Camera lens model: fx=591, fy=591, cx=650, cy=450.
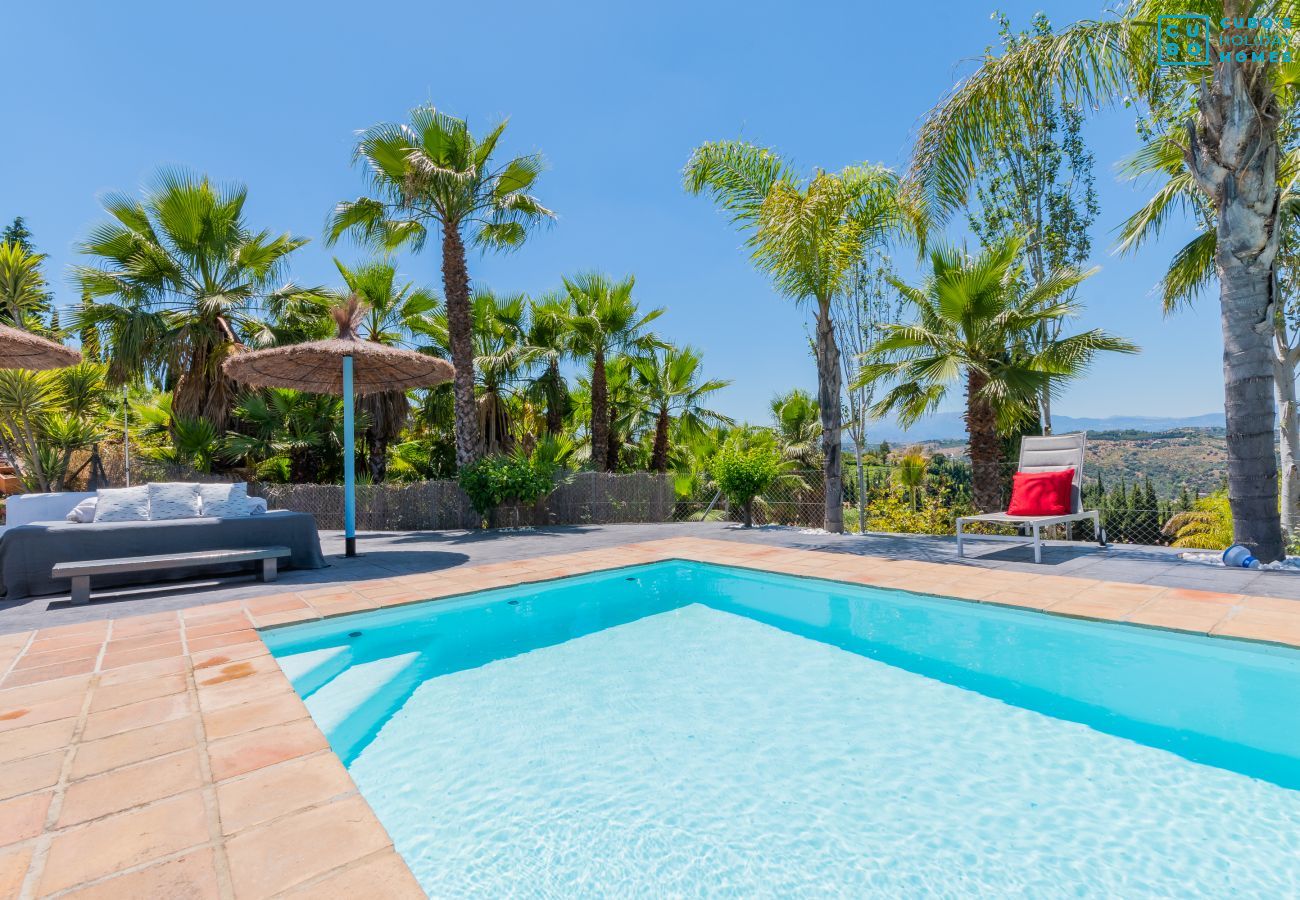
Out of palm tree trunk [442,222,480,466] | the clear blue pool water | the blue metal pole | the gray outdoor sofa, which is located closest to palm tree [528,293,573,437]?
palm tree trunk [442,222,480,466]

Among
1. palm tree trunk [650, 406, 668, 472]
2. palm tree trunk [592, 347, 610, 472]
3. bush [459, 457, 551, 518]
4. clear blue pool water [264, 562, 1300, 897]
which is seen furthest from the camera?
palm tree trunk [650, 406, 668, 472]

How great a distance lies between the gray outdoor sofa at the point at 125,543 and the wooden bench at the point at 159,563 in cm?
14

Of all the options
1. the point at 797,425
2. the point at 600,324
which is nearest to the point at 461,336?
the point at 600,324

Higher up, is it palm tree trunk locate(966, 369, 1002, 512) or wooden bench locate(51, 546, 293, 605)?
palm tree trunk locate(966, 369, 1002, 512)

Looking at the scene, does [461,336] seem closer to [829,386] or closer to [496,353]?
[496,353]

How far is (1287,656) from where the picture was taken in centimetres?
358

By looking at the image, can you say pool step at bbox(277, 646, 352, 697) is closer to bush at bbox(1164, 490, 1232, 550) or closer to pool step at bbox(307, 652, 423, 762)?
pool step at bbox(307, 652, 423, 762)

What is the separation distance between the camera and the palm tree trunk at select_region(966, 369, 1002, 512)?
9.43 metres

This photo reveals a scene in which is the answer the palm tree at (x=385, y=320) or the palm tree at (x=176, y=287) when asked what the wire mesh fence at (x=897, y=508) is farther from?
the palm tree at (x=176, y=287)

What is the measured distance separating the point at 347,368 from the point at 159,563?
11.0ft

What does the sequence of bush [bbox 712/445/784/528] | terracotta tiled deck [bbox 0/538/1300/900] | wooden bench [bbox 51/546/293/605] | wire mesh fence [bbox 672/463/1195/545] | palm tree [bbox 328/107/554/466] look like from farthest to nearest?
1. palm tree [bbox 328/107/554/466]
2. bush [bbox 712/445/784/528]
3. wire mesh fence [bbox 672/463/1195/545]
4. wooden bench [bbox 51/546/293/605]
5. terracotta tiled deck [bbox 0/538/1300/900]

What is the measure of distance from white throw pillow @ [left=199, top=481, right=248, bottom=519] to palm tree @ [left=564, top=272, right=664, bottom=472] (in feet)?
28.4

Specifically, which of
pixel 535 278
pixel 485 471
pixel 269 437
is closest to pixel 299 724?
pixel 485 471

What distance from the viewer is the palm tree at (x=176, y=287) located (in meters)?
11.8
